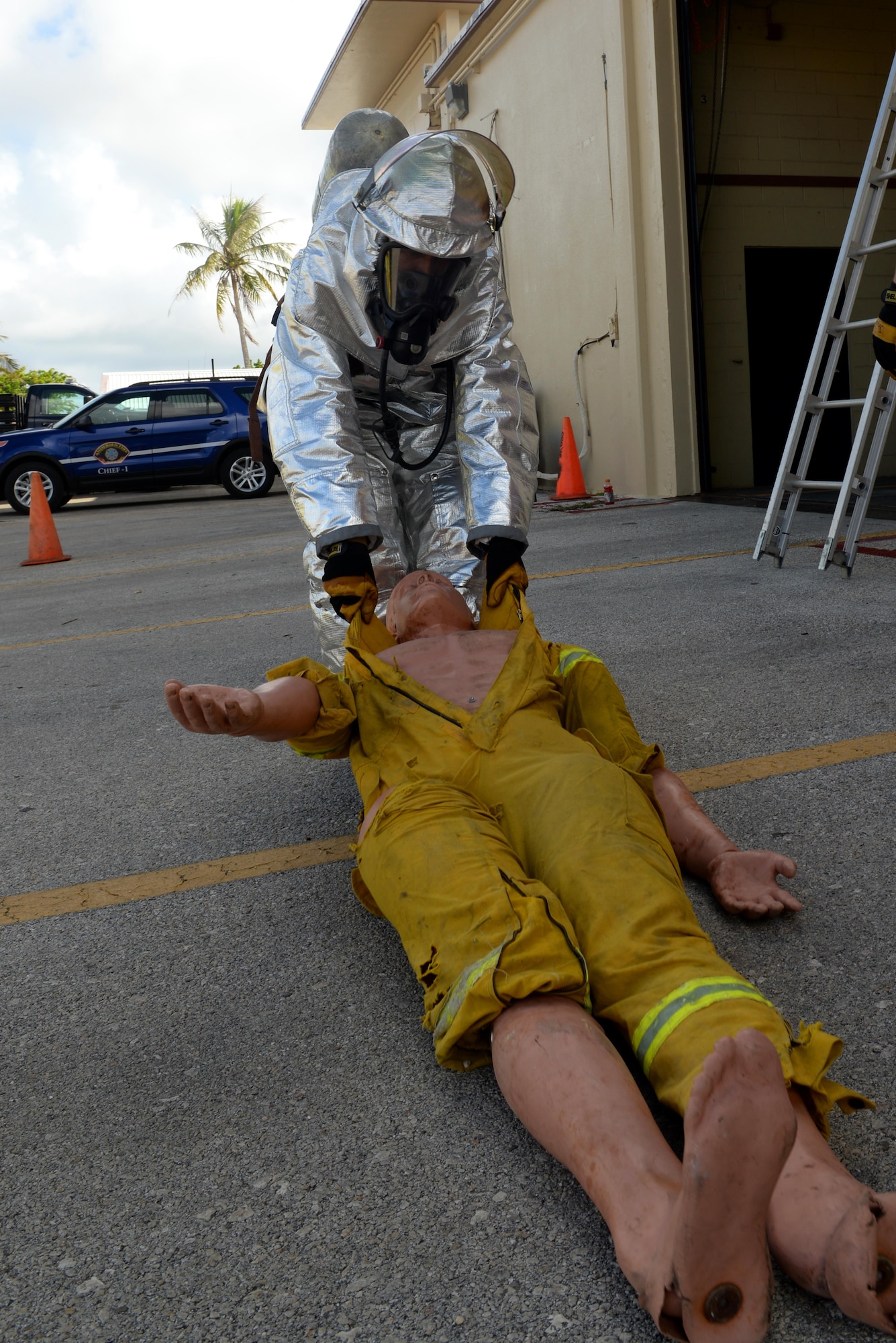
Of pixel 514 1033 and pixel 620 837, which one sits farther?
pixel 620 837

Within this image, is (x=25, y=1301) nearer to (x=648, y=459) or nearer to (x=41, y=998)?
(x=41, y=998)

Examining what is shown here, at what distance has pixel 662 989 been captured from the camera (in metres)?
1.63

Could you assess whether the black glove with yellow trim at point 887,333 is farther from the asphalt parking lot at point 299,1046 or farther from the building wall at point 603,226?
the building wall at point 603,226

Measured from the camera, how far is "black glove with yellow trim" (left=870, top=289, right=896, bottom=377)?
4.57 m

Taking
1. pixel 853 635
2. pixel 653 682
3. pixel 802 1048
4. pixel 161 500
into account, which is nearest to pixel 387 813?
pixel 802 1048

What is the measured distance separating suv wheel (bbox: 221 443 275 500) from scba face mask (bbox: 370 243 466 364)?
12.5 metres

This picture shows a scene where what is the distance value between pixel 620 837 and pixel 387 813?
49 cm

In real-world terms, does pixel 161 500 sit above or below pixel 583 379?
below

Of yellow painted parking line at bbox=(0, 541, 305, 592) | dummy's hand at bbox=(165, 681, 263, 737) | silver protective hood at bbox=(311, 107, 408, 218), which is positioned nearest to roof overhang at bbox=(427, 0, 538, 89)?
yellow painted parking line at bbox=(0, 541, 305, 592)

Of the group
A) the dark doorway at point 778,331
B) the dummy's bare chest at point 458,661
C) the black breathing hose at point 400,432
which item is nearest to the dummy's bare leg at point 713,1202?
the dummy's bare chest at point 458,661

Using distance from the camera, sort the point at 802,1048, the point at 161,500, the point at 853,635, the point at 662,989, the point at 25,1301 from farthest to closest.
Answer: the point at 161,500, the point at 853,635, the point at 662,989, the point at 802,1048, the point at 25,1301

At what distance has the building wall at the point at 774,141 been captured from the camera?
10.5 metres

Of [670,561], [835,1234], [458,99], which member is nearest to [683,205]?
[670,561]

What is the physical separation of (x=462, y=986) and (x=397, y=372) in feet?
7.68
